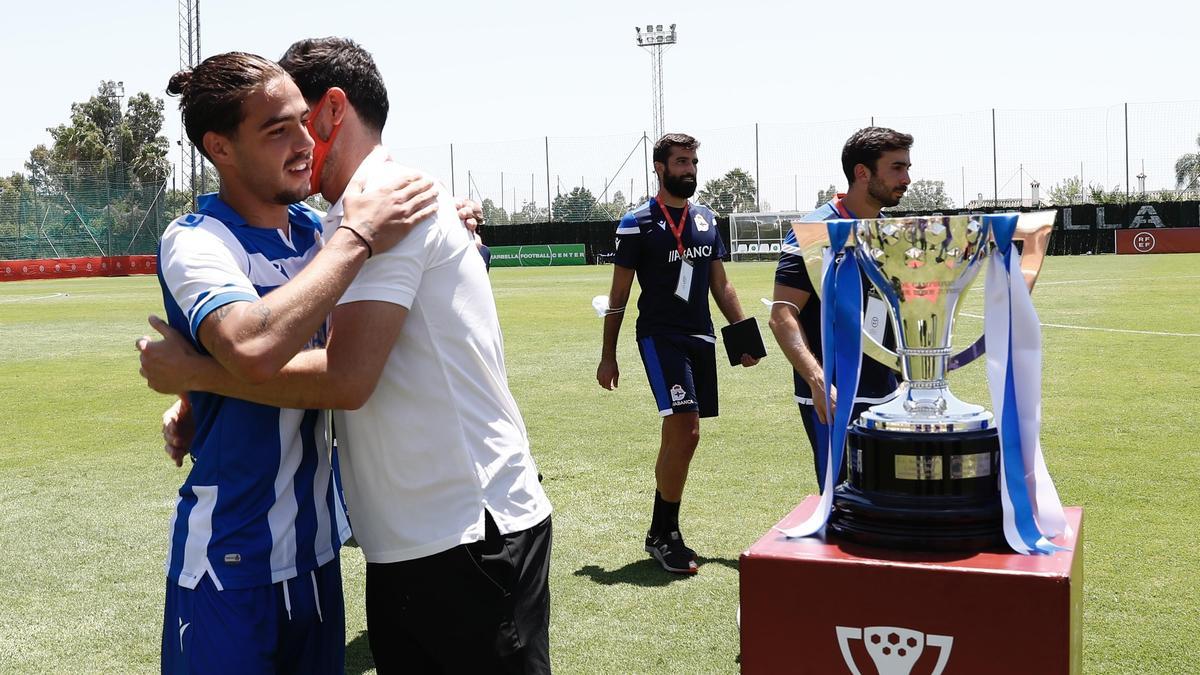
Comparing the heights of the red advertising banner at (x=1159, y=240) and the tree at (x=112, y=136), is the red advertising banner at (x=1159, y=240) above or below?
below

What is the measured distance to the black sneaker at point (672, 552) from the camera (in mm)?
5398

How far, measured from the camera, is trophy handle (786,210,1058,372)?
6.79 feet

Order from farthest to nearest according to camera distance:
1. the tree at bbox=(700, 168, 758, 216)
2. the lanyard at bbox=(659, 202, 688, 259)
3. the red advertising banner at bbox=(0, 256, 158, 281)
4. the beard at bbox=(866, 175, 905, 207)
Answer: the tree at bbox=(700, 168, 758, 216)
the red advertising banner at bbox=(0, 256, 158, 281)
the lanyard at bbox=(659, 202, 688, 259)
the beard at bbox=(866, 175, 905, 207)

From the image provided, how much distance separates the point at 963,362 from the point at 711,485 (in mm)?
4924

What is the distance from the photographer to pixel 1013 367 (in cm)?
199

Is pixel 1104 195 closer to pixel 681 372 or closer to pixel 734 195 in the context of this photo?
pixel 734 195

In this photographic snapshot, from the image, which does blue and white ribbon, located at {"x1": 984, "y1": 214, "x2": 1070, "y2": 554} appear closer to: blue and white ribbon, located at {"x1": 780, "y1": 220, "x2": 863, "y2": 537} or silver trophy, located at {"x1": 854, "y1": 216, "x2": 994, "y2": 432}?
silver trophy, located at {"x1": 854, "y1": 216, "x2": 994, "y2": 432}

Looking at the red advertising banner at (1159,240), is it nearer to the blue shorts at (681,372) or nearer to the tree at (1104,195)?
the tree at (1104,195)

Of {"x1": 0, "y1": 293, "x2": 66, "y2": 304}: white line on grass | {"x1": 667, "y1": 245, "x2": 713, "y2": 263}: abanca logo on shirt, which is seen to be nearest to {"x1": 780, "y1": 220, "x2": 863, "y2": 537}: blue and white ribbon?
{"x1": 667, "y1": 245, "x2": 713, "y2": 263}: abanca logo on shirt

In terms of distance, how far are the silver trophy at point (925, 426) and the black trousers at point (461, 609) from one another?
650mm

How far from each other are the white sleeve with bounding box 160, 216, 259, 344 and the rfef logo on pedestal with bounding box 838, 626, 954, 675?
118cm

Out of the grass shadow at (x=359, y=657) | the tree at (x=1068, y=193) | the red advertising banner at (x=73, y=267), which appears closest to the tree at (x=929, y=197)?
the tree at (x=1068, y=193)

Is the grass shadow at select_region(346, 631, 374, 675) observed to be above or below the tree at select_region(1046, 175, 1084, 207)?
below

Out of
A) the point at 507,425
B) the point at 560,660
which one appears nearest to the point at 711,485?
the point at 560,660
